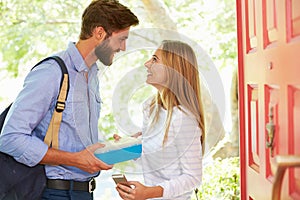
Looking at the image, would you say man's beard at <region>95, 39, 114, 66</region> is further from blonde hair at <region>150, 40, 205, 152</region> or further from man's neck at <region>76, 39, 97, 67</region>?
blonde hair at <region>150, 40, 205, 152</region>

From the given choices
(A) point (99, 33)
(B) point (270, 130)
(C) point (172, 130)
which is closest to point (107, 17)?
(A) point (99, 33)

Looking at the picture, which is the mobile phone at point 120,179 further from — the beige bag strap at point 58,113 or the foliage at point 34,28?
the foliage at point 34,28

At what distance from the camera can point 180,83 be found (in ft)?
6.61

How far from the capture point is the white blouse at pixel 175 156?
1917mm

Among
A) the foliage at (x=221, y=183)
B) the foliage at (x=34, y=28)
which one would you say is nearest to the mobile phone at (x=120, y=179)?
the foliage at (x=221, y=183)

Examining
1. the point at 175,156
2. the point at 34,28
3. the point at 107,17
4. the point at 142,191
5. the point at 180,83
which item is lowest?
the point at 142,191

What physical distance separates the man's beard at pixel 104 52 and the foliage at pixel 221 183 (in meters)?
1.87

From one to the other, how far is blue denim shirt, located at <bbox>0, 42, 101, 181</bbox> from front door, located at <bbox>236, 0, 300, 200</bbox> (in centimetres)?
50

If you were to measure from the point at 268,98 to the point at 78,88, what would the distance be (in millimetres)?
652

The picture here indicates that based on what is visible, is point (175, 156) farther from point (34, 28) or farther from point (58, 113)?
point (34, 28)

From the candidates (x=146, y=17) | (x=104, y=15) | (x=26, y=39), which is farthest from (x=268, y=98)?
(x=26, y=39)

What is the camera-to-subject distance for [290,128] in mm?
1413

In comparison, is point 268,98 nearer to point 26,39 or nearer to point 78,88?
point 78,88

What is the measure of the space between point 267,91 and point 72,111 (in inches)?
25.3
